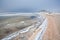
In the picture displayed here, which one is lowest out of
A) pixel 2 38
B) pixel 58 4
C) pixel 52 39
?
pixel 52 39

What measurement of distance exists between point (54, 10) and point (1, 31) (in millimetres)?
1002

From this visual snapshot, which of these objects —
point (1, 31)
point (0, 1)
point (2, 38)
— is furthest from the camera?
point (0, 1)

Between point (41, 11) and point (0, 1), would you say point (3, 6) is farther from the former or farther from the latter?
point (41, 11)

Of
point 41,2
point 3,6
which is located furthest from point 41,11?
point 3,6

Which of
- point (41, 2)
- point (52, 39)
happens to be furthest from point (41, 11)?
point (52, 39)

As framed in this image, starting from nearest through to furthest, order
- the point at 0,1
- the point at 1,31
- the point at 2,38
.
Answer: the point at 2,38 < the point at 1,31 < the point at 0,1

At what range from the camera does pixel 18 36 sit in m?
1.00

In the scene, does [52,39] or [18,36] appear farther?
[52,39]

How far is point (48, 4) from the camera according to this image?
6.20ft

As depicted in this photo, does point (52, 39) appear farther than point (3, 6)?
No

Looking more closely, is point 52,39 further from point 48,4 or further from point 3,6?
point 3,6

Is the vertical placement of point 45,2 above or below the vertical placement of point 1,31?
above

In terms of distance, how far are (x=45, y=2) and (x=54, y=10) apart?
0.19 meters

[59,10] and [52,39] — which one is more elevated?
[59,10]
